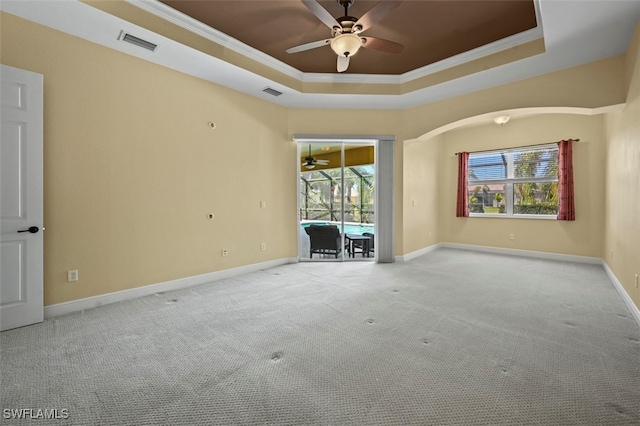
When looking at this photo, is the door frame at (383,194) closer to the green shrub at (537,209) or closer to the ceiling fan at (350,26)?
the ceiling fan at (350,26)

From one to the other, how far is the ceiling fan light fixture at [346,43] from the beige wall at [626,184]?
271cm

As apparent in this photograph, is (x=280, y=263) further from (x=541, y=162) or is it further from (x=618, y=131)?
(x=541, y=162)

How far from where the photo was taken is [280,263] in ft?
17.6

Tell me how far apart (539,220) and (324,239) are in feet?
15.0

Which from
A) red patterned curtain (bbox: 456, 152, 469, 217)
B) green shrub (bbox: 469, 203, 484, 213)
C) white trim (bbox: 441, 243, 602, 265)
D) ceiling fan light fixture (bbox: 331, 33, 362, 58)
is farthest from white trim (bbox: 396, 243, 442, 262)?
ceiling fan light fixture (bbox: 331, 33, 362, 58)

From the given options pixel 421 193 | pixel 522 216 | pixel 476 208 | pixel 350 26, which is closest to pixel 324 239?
pixel 421 193

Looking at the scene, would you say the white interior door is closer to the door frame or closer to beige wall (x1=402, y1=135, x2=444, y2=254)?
the door frame

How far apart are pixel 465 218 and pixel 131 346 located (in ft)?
23.3

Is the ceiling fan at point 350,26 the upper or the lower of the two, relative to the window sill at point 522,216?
upper

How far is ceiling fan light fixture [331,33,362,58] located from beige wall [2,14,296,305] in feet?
7.16

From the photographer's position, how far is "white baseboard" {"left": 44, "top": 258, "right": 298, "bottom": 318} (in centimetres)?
303

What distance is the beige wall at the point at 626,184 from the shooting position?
296 centimetres

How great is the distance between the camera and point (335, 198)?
5863 mm

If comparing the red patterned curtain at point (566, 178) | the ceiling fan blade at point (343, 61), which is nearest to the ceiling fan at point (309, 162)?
the ceiling fan blade at point (343, 61)
